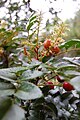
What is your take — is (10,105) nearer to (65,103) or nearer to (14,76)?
(14,76)

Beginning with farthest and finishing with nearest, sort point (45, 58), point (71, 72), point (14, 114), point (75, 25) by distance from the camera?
point (75, 25), point (45, 58), point (71, 72), point (14, 114)

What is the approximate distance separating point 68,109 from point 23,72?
0.76 feet

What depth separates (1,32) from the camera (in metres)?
0.91

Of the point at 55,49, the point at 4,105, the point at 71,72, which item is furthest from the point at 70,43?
the point at 4,105

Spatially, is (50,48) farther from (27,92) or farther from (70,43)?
(27,92)

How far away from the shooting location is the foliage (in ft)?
1.40

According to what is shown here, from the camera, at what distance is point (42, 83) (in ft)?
1.94

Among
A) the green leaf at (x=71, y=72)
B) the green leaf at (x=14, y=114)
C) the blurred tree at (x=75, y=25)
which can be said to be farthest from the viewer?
the blurred tree at (x=75, y=25)

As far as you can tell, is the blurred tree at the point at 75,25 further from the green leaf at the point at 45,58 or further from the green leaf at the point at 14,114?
the green leaf at the point at 14,114

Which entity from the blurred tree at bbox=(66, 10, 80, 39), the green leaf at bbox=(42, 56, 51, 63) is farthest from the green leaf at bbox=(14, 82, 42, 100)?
the blurred tree at bbox=(66, 10, 80, 39)

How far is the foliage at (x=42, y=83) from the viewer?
1.40 feet

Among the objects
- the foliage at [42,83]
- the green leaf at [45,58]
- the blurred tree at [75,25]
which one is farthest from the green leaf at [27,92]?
the blurred tree at [75,25]

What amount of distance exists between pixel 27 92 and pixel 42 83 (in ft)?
0.52

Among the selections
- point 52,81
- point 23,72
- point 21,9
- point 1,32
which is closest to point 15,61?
point 1,32
